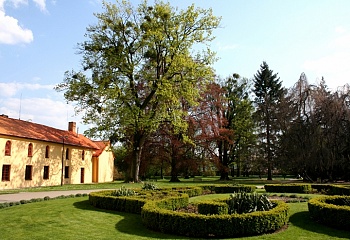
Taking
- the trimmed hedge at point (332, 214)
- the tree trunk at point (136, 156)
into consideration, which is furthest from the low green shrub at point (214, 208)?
the tree trunk at point (136, 156)

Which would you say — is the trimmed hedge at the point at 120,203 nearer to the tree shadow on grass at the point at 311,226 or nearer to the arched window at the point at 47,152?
the tree shadow on grass at the point at 311,226

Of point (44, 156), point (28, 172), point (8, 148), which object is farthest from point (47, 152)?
point (8, 148)

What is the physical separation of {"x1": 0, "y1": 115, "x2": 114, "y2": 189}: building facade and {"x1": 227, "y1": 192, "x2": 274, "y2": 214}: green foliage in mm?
24280

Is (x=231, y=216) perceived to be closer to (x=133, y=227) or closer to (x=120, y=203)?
(x=133, y=227)

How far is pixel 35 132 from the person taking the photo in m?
32.6

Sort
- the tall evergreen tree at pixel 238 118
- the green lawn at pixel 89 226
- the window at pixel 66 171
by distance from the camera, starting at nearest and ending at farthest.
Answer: the green lawn at pixel 89 226
the window at pixel 66 171
the tall evergreen tree at pixel 238 118

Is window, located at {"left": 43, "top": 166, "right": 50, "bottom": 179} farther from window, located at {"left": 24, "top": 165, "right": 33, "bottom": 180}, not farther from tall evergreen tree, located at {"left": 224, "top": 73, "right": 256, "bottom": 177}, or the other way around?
tall evergreen tree, located at {"left": 224, "top": 73, "right": 256, "bottom": 177}

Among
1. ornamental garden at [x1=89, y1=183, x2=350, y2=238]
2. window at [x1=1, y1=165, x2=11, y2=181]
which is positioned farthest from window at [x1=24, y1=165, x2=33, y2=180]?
ornamental garden at [x1=89, y1=183, x2=350, y2=238]

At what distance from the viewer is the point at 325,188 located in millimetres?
20438

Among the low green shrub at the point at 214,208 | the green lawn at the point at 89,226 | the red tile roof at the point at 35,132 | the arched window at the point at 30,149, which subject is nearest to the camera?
the green lawn at the point at 89,226

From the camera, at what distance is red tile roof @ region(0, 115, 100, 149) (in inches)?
1142

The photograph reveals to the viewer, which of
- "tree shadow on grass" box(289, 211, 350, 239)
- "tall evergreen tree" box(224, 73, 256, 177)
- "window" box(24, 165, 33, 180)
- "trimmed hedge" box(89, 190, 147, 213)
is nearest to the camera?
"tree shadow on grass" box(289, 211, 350, 239)

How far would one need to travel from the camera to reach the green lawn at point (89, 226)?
7.90 m

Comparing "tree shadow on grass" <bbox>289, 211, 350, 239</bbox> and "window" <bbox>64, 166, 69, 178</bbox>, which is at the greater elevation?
"window" <bbox>64, 166, 69, 178</bbox>
